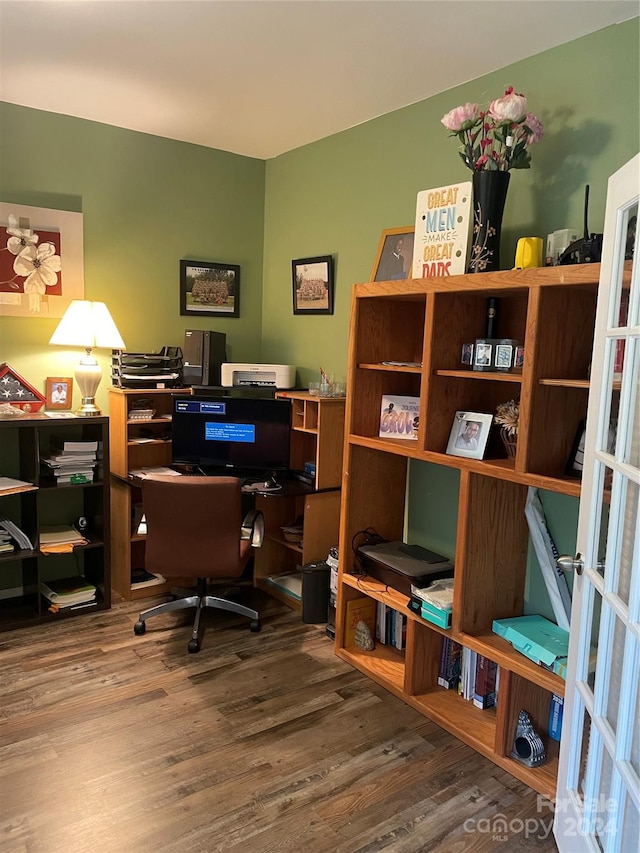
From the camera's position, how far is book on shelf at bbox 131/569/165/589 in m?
3.86

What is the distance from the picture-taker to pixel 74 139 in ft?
12.0

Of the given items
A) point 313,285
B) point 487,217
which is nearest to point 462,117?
point 487,217

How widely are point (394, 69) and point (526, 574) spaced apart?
2.23 m

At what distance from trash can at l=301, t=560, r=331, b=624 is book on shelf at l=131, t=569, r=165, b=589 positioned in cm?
93

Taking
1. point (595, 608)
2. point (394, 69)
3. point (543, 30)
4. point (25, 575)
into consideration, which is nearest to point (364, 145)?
point (394, 69)

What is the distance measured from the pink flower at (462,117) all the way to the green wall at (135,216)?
2.01m

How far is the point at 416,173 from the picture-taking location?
10.7 ft

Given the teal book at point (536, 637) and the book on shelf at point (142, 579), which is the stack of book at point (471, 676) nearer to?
the teal book at point (536, 637)

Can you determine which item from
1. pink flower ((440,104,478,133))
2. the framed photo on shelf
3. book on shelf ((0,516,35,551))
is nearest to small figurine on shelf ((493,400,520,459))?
the framed photo on shelf

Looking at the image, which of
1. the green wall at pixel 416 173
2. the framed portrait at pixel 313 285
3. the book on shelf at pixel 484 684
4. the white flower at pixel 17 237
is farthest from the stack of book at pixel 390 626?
the white flower at pixel 17 237

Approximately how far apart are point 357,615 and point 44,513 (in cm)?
188

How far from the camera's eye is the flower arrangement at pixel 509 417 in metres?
2.49

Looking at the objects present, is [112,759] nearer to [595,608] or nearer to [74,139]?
[595,608]

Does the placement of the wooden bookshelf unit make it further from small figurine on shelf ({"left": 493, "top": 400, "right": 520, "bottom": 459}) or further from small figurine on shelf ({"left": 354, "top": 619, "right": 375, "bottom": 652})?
small figurine on shelf ({"left": 493, "top": 400, "right": 520, "bottom": 459})
